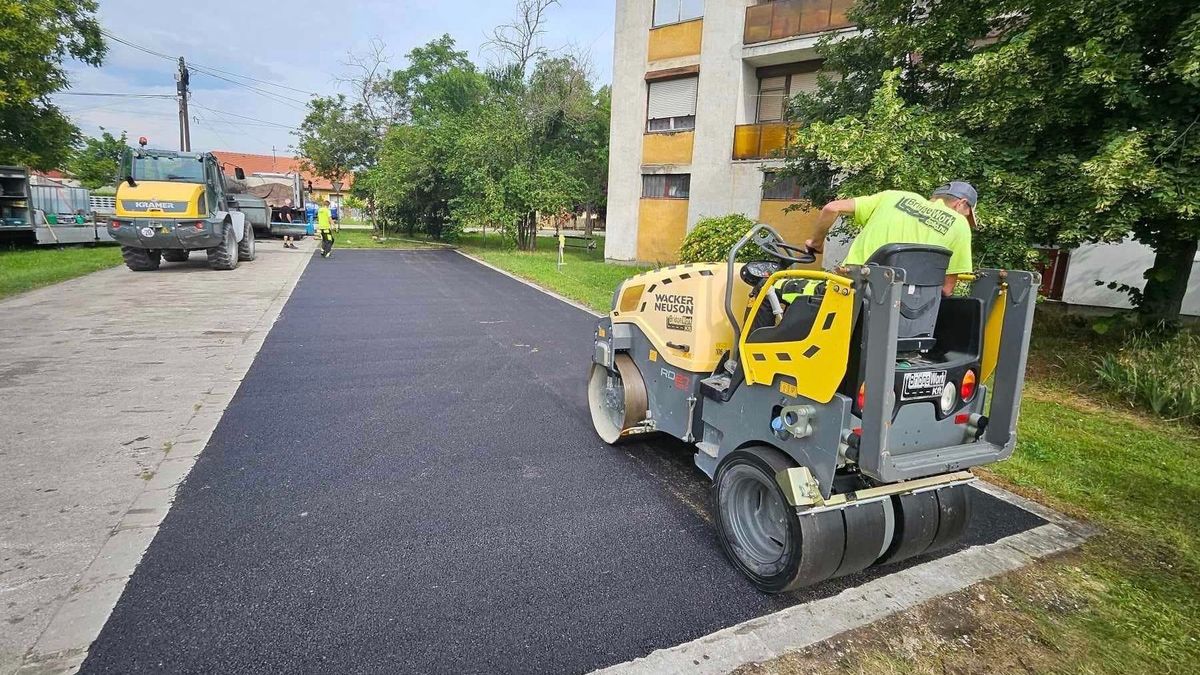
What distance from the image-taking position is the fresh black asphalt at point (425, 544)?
2.50m

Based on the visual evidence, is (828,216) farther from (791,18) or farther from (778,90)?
(778,90)

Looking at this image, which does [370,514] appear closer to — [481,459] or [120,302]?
[481,459]

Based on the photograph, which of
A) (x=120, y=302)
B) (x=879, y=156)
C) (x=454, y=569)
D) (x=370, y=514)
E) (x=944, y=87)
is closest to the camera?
(x=454, y=569)

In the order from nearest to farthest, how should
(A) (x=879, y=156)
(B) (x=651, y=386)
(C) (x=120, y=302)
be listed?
(B) (x=651, y=386) < (A) (x=879, y=156) < (C) (x=120, y=302)

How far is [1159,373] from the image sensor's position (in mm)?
5855

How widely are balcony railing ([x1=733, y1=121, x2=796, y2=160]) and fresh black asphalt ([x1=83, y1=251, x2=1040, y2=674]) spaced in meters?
12.6

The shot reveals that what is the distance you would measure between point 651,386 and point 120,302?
10.1m

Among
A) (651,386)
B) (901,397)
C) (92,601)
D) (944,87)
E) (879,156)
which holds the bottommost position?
(92,601)

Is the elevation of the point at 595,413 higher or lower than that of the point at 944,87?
lower

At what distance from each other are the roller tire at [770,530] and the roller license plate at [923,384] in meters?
0.60

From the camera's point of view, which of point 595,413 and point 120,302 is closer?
point 595,413

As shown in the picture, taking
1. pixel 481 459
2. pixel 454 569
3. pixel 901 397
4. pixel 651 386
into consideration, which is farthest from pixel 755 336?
pixel 481 459

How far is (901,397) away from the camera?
2697 millimetres

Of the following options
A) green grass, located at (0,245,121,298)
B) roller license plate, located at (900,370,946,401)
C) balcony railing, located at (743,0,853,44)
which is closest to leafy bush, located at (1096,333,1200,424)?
roller license plate, located at (900,370,946,401)
